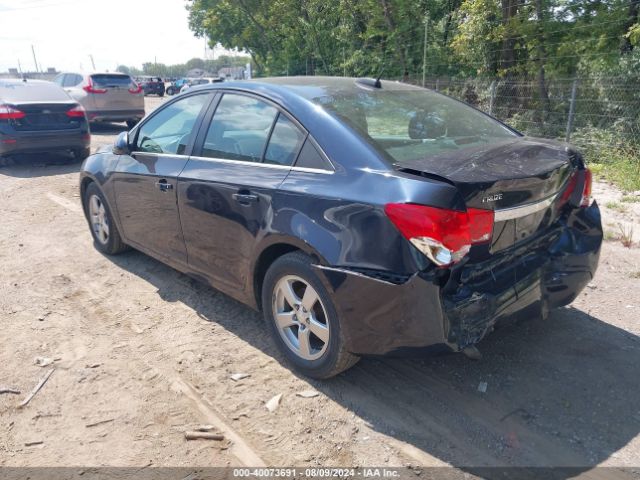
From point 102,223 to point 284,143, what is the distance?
9.28ft

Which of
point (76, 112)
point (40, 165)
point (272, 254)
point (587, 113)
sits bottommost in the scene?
point (40, 165)

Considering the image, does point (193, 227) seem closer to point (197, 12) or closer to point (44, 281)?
point (44, 281)

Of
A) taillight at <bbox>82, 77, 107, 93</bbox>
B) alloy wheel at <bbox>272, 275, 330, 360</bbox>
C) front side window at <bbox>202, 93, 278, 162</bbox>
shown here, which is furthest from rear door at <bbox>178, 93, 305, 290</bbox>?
taillight at <bbox>82, 77, 107, 93</bbox>

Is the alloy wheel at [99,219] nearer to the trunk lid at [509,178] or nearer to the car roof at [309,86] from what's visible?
the car roof at [309,86]

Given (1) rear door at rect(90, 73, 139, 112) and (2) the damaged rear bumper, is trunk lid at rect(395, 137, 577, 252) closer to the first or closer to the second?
(2) the damaged rear bumper

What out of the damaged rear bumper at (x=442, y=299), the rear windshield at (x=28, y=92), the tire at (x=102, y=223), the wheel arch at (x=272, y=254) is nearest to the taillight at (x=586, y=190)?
the damaged rear bumper at (x=442, y=299)

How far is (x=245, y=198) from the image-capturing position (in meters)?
3.27

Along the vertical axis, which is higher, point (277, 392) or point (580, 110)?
point (580, 110)

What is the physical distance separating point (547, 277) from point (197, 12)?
4076cm

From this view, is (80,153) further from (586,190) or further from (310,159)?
(586,190)

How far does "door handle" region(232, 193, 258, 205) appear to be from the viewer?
3223mm

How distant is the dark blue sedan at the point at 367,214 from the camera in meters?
2.54

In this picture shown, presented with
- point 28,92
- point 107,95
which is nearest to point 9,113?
point 28,92

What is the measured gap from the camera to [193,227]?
380 cm
